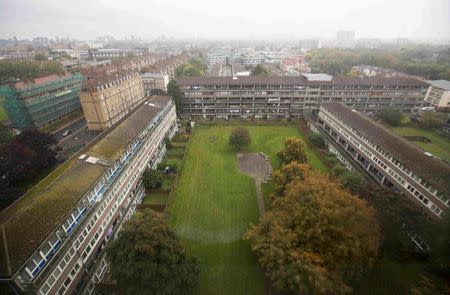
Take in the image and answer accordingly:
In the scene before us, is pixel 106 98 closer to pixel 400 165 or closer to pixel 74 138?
pixel 74 138

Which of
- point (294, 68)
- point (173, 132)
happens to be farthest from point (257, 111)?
point (294, 68)

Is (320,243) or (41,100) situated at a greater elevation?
→ (41,100)

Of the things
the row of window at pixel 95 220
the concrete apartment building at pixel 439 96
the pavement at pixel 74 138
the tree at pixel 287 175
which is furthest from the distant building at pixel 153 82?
the concrete apartment building at pixel 439 96

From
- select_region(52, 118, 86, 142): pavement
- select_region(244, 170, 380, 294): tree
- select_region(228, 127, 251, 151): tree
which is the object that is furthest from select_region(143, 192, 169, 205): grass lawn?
select_region(52, 118, 86, 142): pavement

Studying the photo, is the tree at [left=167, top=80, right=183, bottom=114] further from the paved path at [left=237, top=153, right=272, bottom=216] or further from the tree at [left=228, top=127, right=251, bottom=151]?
the paved path at [left=237, top=153, right=272, bottom=216]

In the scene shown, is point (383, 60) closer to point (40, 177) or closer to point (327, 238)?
point (327, 238)

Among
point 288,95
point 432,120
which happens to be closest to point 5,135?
point 288,95
